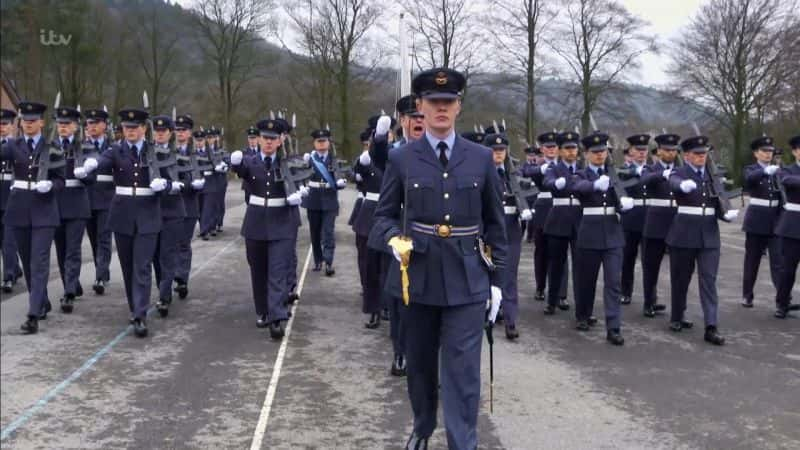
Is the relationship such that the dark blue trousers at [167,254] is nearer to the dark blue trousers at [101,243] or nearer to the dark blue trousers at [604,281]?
the dark blue trousers at [101,243]

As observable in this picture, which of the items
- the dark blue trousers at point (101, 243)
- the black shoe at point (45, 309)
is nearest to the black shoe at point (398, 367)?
the black shoe at point (45, 309)

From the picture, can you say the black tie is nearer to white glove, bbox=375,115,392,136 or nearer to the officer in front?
the officer in front

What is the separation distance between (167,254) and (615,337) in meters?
4.66

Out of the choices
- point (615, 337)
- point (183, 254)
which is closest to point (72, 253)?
point (183, 254)

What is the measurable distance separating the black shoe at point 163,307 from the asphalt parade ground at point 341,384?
120mm

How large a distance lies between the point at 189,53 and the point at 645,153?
3820 cm

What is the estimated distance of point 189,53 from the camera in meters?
43.7

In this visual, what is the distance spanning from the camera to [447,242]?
13.5ft

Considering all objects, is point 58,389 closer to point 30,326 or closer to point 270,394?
point 270,394

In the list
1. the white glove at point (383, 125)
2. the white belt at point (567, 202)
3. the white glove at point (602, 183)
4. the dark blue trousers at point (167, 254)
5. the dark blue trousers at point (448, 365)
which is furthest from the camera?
the white belt at point (567, 202)

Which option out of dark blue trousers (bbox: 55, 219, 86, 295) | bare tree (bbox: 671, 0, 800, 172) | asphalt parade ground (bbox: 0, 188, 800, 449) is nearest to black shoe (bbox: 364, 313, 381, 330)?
asphalt parade ground (bbox: 0, 188, 800, 449)

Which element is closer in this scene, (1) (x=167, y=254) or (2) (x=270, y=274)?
(2) (x=270, y=274)

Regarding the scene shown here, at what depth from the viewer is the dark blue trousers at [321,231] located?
1138 centimetres

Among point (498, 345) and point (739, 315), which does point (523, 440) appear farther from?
point (739, 315)
